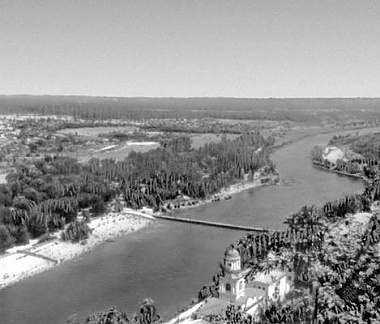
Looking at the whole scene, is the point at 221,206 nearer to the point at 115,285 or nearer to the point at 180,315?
the point at 115,285

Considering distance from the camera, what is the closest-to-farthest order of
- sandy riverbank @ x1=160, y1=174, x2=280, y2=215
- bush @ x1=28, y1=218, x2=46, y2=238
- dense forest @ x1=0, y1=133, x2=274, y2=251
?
bush @ x1=28, y1=218, x2=46, y2=238 → dense forest @ x1=0, y1=133, x2=274, y2=251 → sandy riverbank @ x1=160, y1=174, x2=280, y2=215

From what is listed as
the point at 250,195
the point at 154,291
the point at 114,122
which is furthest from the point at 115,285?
the point at 114,122

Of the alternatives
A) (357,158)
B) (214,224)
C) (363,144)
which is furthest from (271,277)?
(363,144)

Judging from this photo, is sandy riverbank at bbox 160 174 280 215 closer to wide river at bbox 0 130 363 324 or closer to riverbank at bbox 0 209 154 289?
wide river at bbox 0 130 363 324

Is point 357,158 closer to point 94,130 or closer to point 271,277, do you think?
point 271,277

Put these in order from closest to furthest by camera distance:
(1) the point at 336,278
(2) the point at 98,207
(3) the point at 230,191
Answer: (1) the point at 336,278
(2) the point at 98,207
(3) the point at 230,191

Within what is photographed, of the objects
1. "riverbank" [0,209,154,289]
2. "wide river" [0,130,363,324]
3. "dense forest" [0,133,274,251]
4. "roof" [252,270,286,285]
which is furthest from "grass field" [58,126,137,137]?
"roof" [252,270,286,285]
